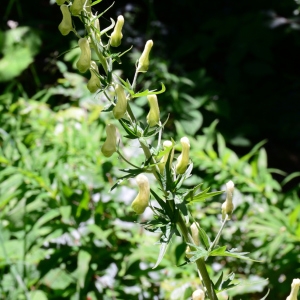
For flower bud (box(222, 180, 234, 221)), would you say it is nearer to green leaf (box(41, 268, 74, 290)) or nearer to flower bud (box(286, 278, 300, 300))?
flower bud (box(286, 278, 300, 300))

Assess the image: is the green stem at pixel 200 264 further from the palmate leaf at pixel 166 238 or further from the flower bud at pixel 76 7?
the flower bud at pixel 76 7

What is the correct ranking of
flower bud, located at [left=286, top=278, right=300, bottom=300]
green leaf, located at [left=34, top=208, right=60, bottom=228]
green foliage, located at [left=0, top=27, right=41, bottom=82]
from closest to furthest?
flower bud, located at [left=286, top=278, right=300, bottom=300] < green leaf, located at [left=34, top=208, right=60, bottom=228] < green foliage, located at [left=0, top=27, right=41, bottom=82]

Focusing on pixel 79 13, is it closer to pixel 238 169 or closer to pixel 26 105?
pixel 238 169

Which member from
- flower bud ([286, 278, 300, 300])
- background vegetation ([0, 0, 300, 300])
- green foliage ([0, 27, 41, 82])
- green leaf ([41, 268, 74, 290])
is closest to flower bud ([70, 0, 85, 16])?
background vegetation ([0, 0, 300, 300])

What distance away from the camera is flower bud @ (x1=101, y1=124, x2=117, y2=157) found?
0.83 m

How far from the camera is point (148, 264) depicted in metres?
1.74

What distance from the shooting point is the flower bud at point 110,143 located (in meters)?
0.83

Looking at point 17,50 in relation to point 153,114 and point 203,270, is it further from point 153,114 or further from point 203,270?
point 203,270

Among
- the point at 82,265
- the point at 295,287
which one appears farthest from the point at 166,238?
the point at 82,265

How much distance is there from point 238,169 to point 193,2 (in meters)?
2.28

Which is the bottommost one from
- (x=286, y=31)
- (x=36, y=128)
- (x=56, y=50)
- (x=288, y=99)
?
(x=288, y=99)

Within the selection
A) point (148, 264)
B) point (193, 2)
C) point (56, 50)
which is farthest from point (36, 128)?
point (193, 2)

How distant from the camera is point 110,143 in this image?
829 mm

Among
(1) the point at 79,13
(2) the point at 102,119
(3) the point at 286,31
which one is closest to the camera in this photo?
(1) the point at 79,13
